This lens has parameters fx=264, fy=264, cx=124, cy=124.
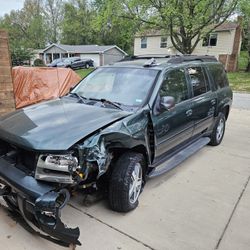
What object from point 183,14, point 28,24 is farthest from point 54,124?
point 28,24

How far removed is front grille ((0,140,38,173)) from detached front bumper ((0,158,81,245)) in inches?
4.0

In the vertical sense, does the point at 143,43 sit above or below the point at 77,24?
below

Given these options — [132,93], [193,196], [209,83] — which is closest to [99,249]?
[193,196]

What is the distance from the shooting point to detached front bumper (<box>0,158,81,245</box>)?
214 cm

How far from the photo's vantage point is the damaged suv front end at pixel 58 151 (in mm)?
2215

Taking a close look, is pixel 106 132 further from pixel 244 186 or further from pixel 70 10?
pixel 70 10

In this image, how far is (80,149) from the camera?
7.67 ft

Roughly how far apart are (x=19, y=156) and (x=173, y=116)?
1.96 m

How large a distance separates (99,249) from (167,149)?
1645mm

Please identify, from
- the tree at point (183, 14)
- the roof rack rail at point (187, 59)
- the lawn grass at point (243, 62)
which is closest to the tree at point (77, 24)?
the lawn grass at point (243, 62)

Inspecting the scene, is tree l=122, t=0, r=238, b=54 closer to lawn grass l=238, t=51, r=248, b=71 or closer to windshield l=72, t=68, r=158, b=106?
lawn grass l=238, t=51, r=248, b=71

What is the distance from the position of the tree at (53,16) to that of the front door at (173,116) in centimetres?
5921

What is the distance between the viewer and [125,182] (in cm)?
281

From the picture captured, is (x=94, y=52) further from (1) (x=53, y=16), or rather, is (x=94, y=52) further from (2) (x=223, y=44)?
(1) (x=53, y=16)
